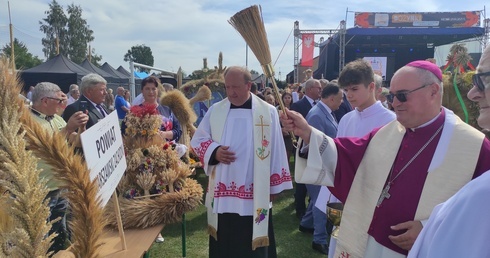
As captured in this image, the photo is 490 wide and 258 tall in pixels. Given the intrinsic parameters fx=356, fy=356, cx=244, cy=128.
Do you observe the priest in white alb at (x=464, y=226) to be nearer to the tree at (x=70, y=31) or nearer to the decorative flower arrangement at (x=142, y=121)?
the decorative flower arrangement at (x=142, y=121)

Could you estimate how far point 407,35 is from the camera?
2172 cm

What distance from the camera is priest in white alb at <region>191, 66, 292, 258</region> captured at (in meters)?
3.19

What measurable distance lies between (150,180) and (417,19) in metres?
22.0

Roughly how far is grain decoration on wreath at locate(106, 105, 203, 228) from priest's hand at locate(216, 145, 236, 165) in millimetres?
474

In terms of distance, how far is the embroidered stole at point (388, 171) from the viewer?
5.79ft

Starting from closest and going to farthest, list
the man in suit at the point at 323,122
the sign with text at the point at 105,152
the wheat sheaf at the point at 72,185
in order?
the wheat sheaf at the point at 72,185, the sign with text at the point at 105,152, the man in suit at the point at 323,122

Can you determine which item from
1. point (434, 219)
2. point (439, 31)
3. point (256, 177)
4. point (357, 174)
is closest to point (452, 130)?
point (357, 174)

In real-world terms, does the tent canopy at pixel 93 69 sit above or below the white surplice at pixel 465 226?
above

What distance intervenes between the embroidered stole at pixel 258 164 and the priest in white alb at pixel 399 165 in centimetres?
100

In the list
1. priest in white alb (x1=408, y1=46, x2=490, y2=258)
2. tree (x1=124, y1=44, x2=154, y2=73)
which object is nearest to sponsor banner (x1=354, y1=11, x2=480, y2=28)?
priest in white alb (x1=408, y1=46, x2=490, y2=258)

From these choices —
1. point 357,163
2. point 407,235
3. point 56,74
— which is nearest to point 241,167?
point 357,163

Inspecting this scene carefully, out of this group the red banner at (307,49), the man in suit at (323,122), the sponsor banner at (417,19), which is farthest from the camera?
the red banner at (307,49)

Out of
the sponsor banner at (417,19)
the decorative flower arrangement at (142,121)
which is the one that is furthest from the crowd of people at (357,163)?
the sponsor banner at (417,19)

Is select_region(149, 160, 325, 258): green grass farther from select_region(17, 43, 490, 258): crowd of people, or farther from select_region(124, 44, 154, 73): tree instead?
select_region(124, 44, 154, 73): tree
